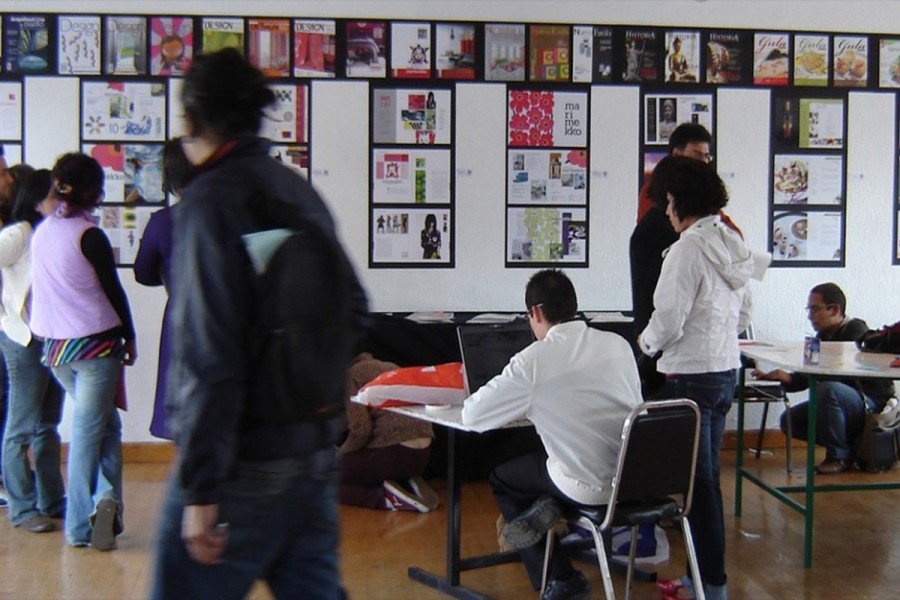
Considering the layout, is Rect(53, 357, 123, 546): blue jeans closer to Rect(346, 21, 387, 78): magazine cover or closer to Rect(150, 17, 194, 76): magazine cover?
Rect(150, 17, 194, 76): magazine cover

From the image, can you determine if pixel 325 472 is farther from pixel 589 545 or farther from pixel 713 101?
pixel 713 101

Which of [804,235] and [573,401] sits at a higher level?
[804,235]

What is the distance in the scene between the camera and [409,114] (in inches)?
220

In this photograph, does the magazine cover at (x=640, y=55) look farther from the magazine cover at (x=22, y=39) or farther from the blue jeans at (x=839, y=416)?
the magazine cover at (x=22, y=39)

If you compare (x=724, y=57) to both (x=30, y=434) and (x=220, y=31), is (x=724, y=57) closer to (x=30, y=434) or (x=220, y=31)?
(x=220, y=31)

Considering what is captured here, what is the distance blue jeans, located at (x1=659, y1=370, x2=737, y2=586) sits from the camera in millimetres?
3307

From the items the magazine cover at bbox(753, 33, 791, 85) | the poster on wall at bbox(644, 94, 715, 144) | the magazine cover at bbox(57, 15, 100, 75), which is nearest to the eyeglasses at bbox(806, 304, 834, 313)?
the poster on wall at bbox(644, 94, 715, 144)

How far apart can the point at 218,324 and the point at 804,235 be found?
16.3ft

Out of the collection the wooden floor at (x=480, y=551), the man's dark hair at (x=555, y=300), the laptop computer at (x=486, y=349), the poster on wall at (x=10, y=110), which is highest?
the poster on wall at (x=10, y=110)

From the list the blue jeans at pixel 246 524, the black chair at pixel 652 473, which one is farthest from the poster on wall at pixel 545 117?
the blue jeans at pixel 246 524

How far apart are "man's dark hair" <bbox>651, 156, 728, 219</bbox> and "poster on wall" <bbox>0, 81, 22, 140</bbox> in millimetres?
3690

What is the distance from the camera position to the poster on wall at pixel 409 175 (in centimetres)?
559

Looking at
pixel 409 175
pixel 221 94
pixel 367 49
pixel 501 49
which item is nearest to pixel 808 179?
pixel 501 49

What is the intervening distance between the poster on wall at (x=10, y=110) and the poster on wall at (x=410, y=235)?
1970mm
